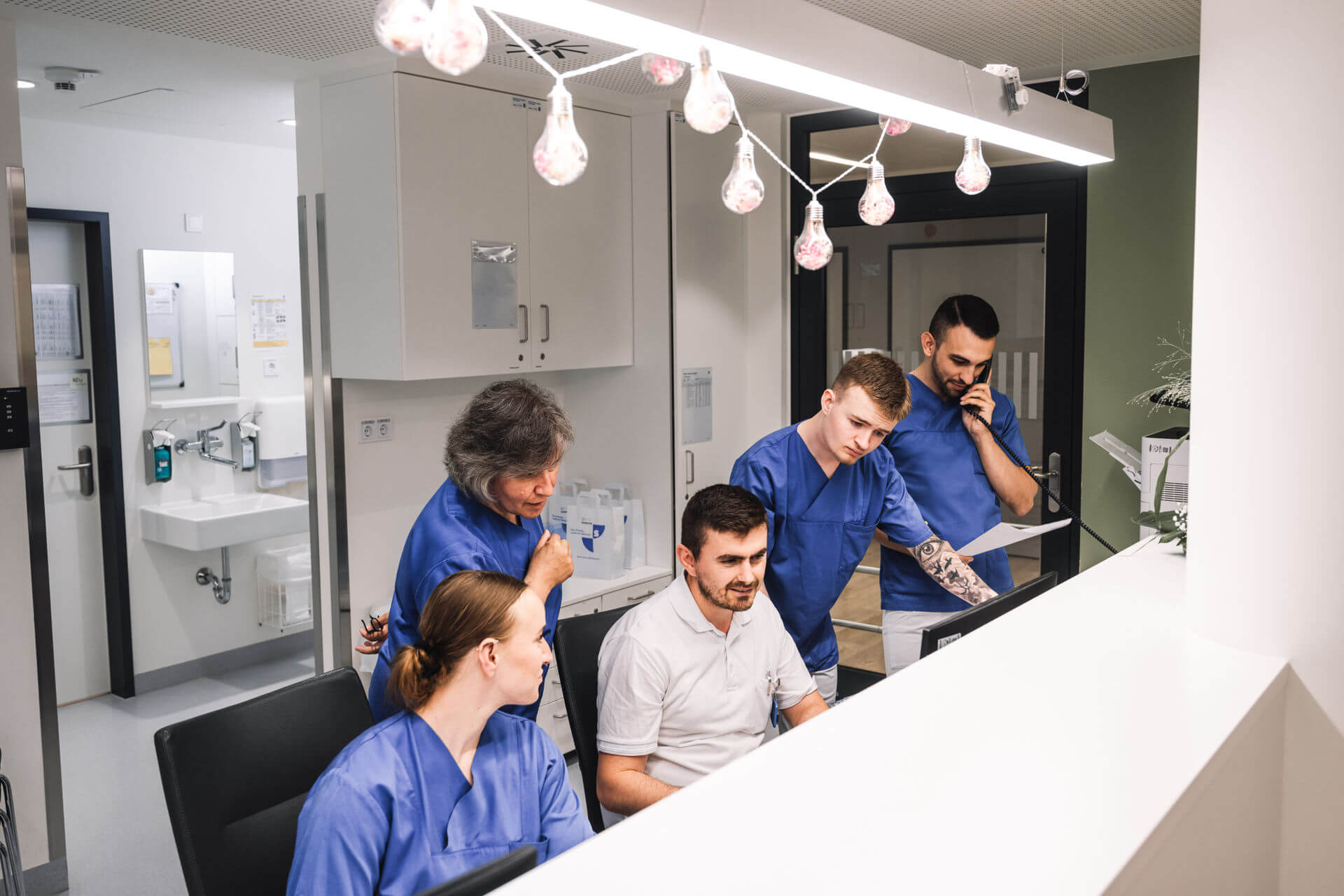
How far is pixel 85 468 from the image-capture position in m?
4.39

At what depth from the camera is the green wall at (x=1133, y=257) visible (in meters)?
3.45

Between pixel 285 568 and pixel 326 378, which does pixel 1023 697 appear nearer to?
pixel 326 378

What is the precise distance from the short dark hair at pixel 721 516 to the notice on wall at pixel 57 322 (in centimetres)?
342

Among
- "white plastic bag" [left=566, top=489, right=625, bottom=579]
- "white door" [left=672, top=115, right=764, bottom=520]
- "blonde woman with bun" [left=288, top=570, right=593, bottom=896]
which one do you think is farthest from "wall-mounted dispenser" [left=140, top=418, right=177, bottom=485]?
"blonde woman with bun" [left=288, top=570, right=593, bottom=896]

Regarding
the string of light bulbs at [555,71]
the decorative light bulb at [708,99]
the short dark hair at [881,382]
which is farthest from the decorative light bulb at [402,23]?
the short dark hair at [881,382]

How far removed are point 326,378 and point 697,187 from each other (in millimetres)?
1584

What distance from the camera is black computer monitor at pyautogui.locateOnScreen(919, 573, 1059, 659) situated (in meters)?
1.82

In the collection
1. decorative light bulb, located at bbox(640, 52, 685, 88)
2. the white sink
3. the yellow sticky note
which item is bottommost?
the white sink

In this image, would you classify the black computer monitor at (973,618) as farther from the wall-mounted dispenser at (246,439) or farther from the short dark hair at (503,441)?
the wall-mounted dispenser at (246,439)

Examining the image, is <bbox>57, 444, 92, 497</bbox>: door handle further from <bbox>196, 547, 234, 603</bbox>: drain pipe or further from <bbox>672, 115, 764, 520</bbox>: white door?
<bbox>672, 115, 764, 520</bbox>: white door

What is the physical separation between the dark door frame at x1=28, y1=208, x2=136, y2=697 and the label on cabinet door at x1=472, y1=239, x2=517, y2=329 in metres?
2.01

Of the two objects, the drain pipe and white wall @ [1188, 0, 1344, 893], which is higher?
white wall @ [1188, 0, 1344, 893]

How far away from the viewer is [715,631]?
2.04 metres

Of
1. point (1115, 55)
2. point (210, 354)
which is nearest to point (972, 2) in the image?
point (1115, 55)
